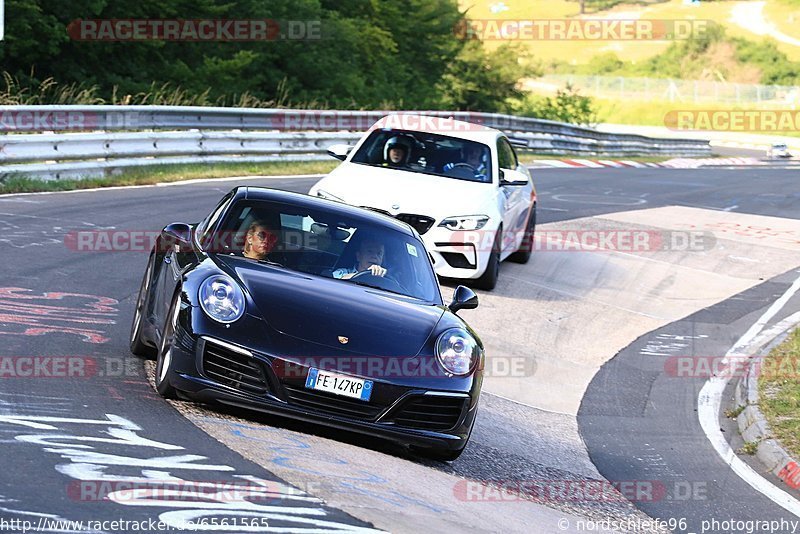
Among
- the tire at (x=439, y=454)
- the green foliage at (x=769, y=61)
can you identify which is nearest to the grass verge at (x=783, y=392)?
the tire at (x=439, y=454)

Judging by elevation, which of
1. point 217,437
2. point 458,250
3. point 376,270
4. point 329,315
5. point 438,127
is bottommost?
point 217,437

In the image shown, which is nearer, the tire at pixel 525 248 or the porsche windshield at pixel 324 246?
the porsche windshield at pixel 324 246

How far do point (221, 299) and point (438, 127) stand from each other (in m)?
7.77

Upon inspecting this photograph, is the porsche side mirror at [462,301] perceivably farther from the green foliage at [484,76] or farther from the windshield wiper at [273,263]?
the green foliage at [484,76]

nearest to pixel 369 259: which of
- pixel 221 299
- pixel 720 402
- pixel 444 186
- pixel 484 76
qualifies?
pixel 221 299

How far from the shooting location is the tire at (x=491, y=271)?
13.2m

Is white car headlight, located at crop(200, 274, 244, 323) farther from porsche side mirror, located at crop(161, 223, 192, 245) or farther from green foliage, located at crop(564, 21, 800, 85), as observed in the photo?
green foliage, located at crop(564, 21, 800, 85)

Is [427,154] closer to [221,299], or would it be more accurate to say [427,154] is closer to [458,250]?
[458,250]

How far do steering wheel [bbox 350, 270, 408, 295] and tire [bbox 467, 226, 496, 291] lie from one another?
5301mm

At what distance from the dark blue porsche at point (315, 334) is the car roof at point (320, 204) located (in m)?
0.16

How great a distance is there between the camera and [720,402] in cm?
1102

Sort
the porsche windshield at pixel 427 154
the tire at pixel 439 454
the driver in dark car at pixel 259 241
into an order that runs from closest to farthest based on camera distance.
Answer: the tire at pixel 439 454
the driver in dark car at pixel 259 241
the porsche windshield at pixel 427 154

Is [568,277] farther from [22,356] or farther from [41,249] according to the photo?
[22,356]

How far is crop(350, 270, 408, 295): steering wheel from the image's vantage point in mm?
7793
